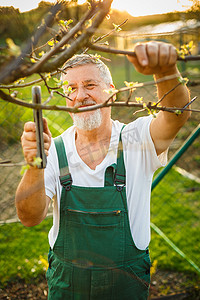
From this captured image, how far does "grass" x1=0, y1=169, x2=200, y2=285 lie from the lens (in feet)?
10.4

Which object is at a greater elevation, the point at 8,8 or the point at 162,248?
the point at 8,8

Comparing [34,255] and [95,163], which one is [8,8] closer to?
[95,163]

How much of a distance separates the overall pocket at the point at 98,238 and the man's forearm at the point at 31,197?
0.70 ft

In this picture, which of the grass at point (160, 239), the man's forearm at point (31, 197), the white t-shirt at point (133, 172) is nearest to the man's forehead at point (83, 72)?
the white t-shirt at point (133, 172)

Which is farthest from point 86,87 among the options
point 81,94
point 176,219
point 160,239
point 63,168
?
point 176,219

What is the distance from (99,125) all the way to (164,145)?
45 cm

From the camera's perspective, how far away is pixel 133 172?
1844mm

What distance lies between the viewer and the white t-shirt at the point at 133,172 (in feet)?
5.94

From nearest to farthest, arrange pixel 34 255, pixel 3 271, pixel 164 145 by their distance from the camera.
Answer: pixel 164 145 < pixel 3 271 < pixel 34 255

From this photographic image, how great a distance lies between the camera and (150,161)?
1.85m

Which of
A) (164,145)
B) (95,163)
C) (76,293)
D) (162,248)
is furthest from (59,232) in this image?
(162,248)

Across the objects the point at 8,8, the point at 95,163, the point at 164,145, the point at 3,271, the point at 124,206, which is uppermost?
the point at 8,8

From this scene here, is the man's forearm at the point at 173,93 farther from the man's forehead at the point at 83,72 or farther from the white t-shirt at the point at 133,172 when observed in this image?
the man's forehead at the point at 83,72

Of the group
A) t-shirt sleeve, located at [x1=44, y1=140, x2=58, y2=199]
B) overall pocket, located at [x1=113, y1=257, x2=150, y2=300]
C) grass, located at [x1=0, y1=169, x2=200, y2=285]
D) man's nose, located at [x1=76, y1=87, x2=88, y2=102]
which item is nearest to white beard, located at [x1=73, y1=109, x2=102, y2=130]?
man's nose, located at [x1=76, y1=87, x2=88, y2=102]
